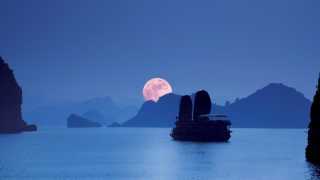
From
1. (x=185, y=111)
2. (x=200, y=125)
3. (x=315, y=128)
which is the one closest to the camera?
(x=315, y=128)

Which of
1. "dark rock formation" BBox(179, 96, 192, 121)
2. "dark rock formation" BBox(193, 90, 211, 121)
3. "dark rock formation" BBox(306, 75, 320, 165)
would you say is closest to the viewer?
"dark rock formation" BBox(306, 75, 320, 165)

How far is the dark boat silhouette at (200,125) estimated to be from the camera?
17475cm

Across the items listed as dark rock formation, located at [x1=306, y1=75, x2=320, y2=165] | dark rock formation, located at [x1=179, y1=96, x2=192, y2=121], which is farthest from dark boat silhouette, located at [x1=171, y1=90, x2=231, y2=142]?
dark rock formation, located at [x1=306, y1=75, x2=320, y2=165]

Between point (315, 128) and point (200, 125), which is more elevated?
point (315, 128)

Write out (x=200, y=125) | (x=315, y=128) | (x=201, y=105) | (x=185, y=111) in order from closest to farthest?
1. (x=315, y=128)
2. (x=200, y=125)
3. (x=201, y=105)
4. (x=185, y=111)

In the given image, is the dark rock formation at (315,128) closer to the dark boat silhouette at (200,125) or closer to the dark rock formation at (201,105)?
the dark boat silhouette at (200,125)

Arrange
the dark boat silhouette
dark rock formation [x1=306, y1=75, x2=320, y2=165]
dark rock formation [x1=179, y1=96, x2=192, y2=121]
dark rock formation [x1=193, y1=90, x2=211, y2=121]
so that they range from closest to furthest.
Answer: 1. dark rock formation [x1=306, y1=75, x2=320, y2=165]
2. the dark boat silhouette
3. dark rock formation [x1=193, y1=90, x2=211, y2=121]
4. dark rock formation [x1=179, y1=96, x2=192, y2=121]

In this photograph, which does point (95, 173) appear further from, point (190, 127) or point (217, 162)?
point (190, 127)

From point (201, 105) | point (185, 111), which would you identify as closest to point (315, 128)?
point (201, 105)

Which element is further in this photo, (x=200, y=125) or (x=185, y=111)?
(x=185, y=111)

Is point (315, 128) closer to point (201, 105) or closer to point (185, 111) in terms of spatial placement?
point (201, 105)

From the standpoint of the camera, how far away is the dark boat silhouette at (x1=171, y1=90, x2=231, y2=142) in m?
175

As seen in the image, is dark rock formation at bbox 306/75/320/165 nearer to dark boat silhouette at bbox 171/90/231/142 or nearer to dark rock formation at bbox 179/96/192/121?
dark boat silhouette at bbox 171/90/231/142

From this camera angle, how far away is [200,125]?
577 feet
